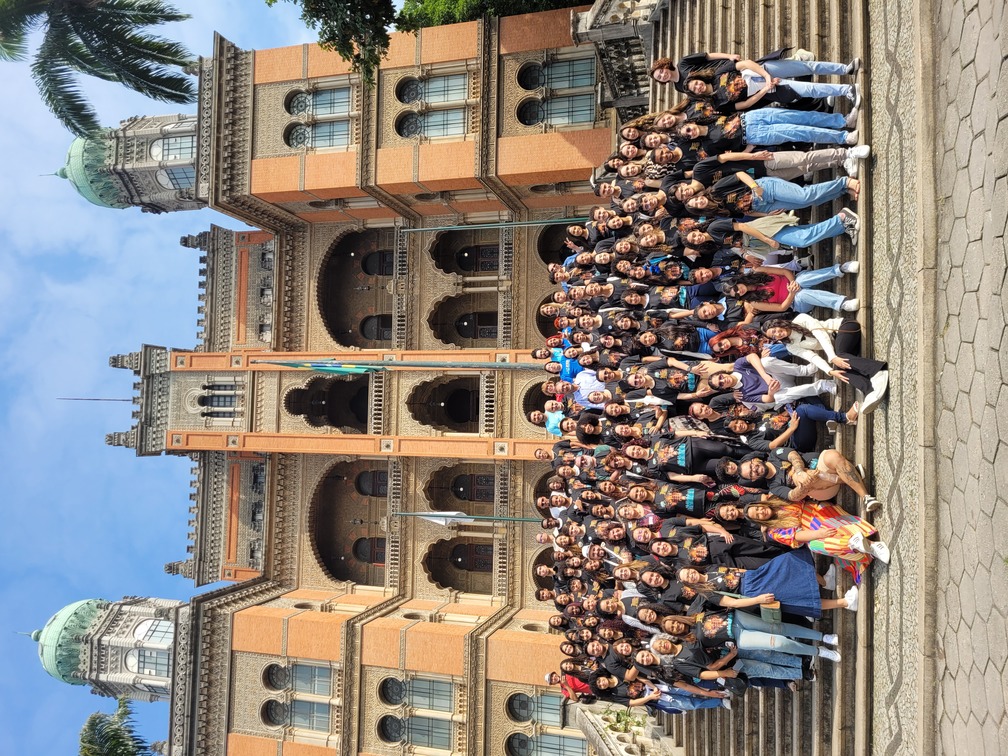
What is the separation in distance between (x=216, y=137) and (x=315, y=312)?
614cm

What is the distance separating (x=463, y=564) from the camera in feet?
83.9

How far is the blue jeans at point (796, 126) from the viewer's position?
10469 millimetres

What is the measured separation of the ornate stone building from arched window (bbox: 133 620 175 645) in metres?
9.69

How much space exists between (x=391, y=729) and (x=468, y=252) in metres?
15.0

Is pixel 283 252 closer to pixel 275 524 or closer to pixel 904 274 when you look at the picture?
pixel 275 524

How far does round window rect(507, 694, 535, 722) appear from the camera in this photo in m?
20.7

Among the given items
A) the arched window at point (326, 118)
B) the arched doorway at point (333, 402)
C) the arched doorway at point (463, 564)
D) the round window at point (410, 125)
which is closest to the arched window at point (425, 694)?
the arched doorway at point (463, 564)

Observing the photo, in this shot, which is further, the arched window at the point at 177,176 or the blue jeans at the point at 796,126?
the arched window at the point at 177,176

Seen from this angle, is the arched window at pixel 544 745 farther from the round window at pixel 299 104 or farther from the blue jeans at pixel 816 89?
the round window at pixel 299 104

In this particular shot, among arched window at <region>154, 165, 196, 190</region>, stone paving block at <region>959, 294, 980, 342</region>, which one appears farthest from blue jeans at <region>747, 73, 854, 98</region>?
arched window at <region>154, 165, 196, 190</region>

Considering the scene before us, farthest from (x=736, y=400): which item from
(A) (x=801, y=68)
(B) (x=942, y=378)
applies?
(A) (x=801, y=68)

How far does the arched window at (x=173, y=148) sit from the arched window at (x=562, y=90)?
16029 millimetres

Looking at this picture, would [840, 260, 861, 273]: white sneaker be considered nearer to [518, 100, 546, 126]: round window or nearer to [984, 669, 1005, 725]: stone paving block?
[984, 669, 1005, 725]: stone paving block

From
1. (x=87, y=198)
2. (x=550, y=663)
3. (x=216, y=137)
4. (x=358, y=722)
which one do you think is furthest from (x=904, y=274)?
(x=87, y=198)
